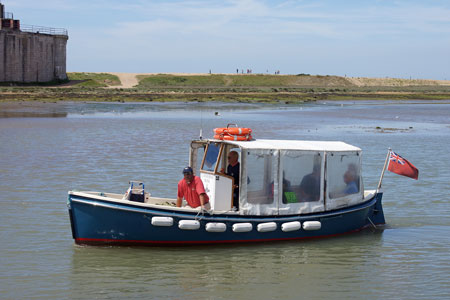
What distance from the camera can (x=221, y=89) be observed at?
360ft

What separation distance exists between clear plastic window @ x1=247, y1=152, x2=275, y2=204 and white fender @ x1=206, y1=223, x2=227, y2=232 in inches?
29.6

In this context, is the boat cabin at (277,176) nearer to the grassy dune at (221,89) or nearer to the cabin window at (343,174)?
the cabin window at (343,174)

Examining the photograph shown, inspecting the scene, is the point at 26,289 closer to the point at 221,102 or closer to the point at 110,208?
the point at 110,208

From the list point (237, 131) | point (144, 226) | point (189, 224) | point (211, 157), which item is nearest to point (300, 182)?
point (237, 131)

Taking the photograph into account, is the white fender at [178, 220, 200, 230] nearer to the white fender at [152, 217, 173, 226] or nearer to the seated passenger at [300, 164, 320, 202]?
the white fender at [152, 217, 173, 226]

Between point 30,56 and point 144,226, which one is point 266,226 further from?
point 30,56

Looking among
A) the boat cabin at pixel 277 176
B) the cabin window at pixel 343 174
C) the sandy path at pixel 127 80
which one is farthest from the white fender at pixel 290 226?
the sandy path at pixel 127 80

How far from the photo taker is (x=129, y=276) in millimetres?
12227

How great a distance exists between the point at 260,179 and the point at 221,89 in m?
96.4

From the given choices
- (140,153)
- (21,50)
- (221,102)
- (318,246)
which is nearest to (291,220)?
(318,246)

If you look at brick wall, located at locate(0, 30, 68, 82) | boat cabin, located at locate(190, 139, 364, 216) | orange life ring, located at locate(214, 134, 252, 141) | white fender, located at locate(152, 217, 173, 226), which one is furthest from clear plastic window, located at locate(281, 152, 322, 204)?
brick wall, located at locate(0, 30, 68, 82)

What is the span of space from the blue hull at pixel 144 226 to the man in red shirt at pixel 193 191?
0.99ft

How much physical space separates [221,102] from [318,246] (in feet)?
196

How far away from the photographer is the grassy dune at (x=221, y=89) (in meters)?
78.4
